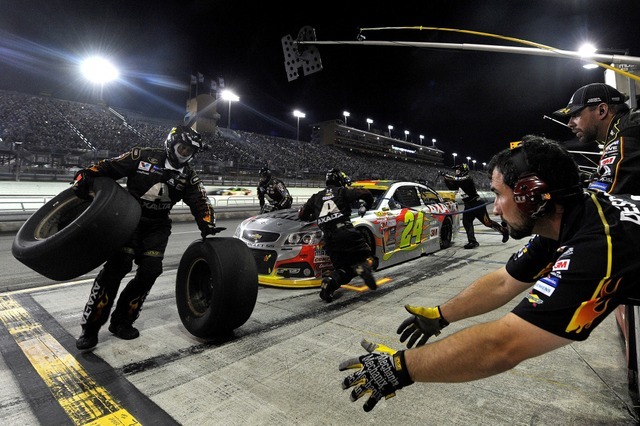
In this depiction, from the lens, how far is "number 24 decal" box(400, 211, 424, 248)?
19.6ft

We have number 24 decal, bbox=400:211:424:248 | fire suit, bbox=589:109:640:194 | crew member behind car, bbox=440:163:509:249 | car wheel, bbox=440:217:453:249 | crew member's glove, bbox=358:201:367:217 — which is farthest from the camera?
crew member behind car, bbox=440:163:509:249

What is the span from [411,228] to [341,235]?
2.26 meters

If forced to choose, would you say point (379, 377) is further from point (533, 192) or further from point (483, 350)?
point (533, 192)

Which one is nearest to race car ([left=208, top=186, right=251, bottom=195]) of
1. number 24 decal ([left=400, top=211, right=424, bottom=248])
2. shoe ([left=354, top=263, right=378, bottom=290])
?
number 24 decal ([left=400, top=211, right=424, bottom=248])

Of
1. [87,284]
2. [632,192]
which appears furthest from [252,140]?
[632,192]

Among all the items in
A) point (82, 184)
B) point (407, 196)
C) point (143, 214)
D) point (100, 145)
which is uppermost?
point (100, 145)

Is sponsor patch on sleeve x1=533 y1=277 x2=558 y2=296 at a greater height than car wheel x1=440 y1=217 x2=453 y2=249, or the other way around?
sponsor patch on sleeve x1=533 y1=277 x2=558 y2=296

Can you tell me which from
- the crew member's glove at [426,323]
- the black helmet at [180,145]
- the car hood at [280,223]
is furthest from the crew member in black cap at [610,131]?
the black helmet at [180,145]

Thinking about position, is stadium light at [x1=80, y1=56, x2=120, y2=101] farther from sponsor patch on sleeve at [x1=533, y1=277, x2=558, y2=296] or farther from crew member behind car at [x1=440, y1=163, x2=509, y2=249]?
sponsor patch on sleeve at [x1=533, y1=277, x2=558, y2=296]

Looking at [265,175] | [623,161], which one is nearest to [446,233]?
[265,175]

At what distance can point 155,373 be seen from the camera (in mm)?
2400

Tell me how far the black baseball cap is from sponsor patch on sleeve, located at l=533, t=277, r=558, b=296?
2502 millimetres

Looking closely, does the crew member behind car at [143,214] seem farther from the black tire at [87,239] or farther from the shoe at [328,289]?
the shoe at [328,289]

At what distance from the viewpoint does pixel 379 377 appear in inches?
53.3
